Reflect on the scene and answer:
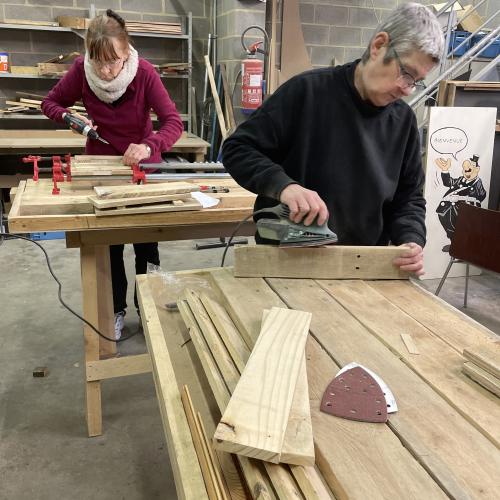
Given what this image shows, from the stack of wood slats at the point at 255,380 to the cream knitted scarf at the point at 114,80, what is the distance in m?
1.51

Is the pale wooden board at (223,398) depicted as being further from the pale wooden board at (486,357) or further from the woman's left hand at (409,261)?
the woman's left hand at (409,261)

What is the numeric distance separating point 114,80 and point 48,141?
7.79 feet

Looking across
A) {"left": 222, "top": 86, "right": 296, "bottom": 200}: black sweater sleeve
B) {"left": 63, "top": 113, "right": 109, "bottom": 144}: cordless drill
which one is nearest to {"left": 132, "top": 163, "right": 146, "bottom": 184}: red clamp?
{"left": 63, "top": 113, "right": 109, "bottom": 144}: cordless drill

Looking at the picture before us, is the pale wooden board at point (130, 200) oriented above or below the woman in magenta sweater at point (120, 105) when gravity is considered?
below

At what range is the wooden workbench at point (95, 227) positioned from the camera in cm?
172

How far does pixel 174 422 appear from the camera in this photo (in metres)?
0.87

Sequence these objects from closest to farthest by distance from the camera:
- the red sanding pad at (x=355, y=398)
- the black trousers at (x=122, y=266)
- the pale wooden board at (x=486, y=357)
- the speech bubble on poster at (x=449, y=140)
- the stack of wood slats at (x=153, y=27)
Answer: the red sanding pad at (x=355, y=398)
the pale wooden board at (x=486, y=357)
the black trousers at (x=122, y=266)
the speech bubble on poster at (x=449, y=140)
the stack of wood slats at (x=153, y=27)

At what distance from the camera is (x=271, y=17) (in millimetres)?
5031

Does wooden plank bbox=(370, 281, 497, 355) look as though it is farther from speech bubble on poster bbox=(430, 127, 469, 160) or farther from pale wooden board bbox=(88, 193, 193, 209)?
speech bubble on poster bbox=(430, 127, 469, 160)

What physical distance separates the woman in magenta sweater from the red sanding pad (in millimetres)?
1726

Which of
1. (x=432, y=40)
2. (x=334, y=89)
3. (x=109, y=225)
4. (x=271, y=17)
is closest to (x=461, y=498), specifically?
(x=432, y=40)

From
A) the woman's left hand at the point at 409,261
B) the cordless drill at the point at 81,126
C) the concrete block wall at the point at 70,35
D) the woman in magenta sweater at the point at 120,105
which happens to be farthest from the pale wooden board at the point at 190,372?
the concrete block wall at the point at 70,35

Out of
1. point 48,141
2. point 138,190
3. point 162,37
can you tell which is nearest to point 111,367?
point 138,190

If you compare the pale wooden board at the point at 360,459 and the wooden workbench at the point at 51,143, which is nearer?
the pale wooden board at the point at 360,459
